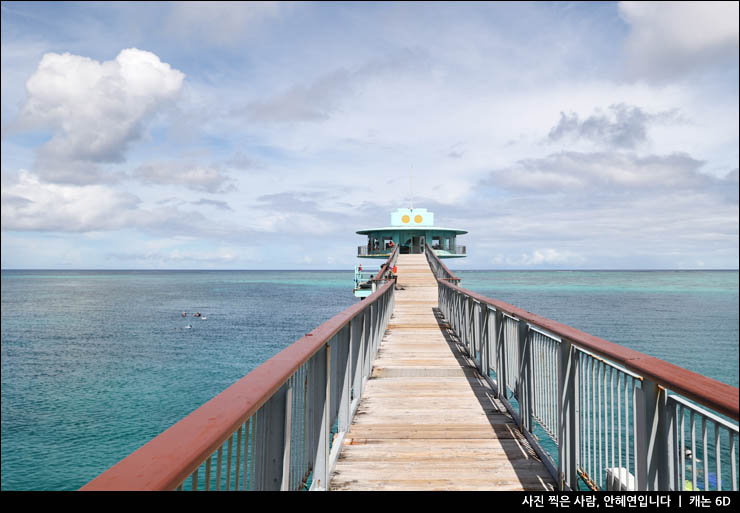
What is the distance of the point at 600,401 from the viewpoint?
312 centimetres

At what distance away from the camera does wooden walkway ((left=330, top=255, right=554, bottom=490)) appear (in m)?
4.41

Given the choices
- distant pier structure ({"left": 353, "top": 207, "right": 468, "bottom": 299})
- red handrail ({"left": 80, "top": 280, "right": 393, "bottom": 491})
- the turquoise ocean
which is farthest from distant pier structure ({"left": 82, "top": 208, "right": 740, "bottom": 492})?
distant pier structure ({"left": 353, "top": 207, "right": 468, "bottom": 299})

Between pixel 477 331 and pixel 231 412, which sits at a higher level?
pixel 231 412

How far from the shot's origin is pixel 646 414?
2.74 m

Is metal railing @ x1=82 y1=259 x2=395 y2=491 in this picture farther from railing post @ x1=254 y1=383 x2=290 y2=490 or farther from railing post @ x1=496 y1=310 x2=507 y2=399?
railing post @ x1=496 y1=310 x2=507 y2=399

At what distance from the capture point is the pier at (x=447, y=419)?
1903 millimetres

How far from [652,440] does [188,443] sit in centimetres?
261

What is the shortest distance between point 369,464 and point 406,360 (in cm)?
509

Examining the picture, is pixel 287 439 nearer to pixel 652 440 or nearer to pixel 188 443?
pixel 188 443

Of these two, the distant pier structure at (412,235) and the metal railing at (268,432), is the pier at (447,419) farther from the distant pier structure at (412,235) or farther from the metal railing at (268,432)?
the distant pier structure at (412,235)

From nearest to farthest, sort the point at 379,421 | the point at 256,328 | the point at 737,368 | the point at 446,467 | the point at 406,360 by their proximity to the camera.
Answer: the point at 446,467
the point at 379,421
the point at 406,360
the point at 737,368
the point at 256,328

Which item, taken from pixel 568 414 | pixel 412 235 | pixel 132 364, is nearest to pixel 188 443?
pixel 568 414

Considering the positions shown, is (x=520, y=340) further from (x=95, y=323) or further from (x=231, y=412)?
(x=95, y=323)
